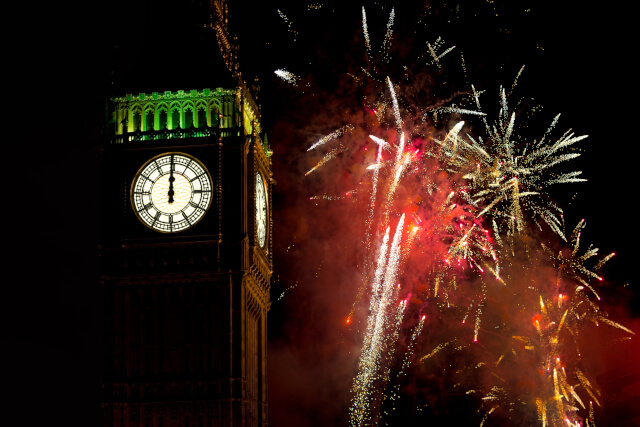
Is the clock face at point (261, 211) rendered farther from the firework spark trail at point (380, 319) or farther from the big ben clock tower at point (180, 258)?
the firework spark trail at point (380, 319)

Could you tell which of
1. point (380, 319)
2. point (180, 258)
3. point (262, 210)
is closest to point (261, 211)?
point (262, 210)

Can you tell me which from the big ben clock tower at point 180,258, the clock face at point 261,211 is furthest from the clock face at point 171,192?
the clock face at point 261,211

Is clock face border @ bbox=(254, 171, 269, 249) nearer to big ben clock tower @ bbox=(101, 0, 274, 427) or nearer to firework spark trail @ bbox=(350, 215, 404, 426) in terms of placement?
big ben clock tower @ bbox=(101, 0, 274, 427)

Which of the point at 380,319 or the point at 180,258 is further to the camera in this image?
the point at 180,258

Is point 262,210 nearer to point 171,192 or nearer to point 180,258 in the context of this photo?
point 171,192

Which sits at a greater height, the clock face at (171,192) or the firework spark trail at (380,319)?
the clock face at (171,192)

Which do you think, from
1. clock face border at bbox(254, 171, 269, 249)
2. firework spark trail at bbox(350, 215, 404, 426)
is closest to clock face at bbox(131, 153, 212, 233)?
clock face border at bbox(254, 171, 269, 249)

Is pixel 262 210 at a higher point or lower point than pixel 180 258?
higher
